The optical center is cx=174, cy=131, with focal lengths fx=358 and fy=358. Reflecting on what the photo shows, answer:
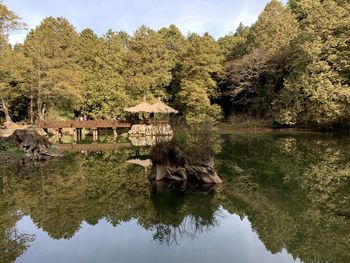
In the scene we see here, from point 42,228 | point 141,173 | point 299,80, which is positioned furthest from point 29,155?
point 299,80

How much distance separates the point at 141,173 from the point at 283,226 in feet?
18.2

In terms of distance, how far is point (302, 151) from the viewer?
1480cm

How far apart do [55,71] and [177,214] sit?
23.0 metres

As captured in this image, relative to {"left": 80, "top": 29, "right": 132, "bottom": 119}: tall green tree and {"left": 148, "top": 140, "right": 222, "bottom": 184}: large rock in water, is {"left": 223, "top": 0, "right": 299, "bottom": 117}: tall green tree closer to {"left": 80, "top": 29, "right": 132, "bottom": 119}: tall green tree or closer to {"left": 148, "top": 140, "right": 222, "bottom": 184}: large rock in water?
{"left": 80, "top": 29, "right": 132, "bottom": 119}: tall green tree

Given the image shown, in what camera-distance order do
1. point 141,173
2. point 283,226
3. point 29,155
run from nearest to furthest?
1. point 283,226
2. point 141,173
3. point 29,155

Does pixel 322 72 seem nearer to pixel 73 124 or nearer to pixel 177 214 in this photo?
pixel 73 124

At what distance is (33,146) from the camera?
14633 mm

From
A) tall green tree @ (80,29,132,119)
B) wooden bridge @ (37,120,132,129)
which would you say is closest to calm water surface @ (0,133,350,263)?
wooden bridge @ (37,120,132,129)

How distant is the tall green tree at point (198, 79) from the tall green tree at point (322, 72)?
6.67m

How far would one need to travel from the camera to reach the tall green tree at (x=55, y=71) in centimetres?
2675

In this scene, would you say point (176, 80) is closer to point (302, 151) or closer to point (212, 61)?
point (212, 61)

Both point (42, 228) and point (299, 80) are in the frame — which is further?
point (299, 80)

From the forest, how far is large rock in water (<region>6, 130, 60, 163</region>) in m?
10.4

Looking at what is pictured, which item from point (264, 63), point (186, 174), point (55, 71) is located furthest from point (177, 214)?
point (264, 63)
